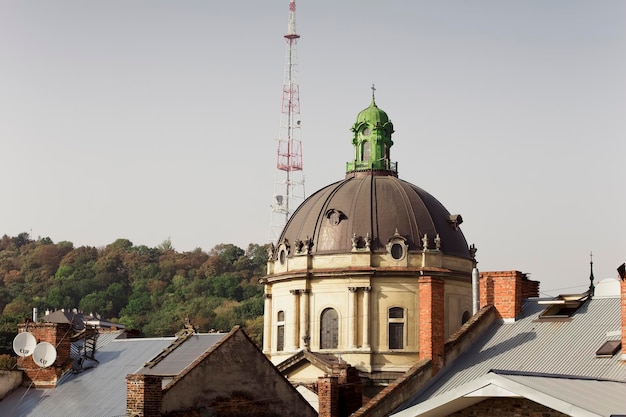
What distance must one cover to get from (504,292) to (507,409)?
30.1 feet

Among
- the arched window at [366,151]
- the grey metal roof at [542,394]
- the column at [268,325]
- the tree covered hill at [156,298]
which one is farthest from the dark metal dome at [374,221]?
the tree covered hill at [156,298]

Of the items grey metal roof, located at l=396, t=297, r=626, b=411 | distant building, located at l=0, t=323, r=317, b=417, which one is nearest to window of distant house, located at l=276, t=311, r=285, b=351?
distant building, located at l=0, t=323, r=317, b=417

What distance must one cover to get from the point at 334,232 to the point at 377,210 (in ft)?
10.1

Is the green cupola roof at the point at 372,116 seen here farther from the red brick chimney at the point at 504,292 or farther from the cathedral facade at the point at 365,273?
the red brick chimney at the point at 504,292

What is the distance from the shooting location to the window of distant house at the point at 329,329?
7850 cm

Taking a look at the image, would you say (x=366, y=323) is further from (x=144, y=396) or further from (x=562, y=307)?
(x=562, y=307)

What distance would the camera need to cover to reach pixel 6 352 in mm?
121000

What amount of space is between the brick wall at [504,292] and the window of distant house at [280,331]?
4505 centimetres

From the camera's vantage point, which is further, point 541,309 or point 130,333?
point 130,333

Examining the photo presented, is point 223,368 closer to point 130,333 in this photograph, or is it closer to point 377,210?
point 130,333

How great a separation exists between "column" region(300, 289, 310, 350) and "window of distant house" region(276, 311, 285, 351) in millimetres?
2207

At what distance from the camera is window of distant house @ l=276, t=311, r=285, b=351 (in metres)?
81.1

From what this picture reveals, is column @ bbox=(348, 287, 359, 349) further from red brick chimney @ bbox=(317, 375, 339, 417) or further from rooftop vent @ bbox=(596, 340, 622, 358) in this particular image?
rooftop vent @ bbox=(596, 340, 622, 358)

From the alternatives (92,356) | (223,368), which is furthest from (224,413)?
(92,356)
